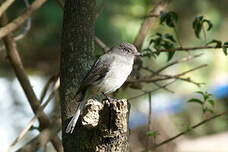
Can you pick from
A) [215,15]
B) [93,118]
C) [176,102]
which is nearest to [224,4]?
[215,15]

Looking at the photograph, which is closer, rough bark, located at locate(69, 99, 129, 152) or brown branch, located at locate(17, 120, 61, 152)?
rough bark, located at locate(69, 99, 129, 152)

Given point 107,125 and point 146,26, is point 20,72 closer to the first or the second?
point 146,26

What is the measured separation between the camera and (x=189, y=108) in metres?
11.7

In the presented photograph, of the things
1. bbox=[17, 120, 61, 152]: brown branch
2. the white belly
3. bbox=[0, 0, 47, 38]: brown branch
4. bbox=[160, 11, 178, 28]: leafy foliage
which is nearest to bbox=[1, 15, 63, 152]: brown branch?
bbox=[17, 120, 61, 152]: brown branch

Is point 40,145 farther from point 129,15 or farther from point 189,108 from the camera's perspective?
point 189,108

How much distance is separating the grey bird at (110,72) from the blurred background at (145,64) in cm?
51

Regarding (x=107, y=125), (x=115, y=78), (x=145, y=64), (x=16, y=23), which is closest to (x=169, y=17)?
(x=115, y=78)

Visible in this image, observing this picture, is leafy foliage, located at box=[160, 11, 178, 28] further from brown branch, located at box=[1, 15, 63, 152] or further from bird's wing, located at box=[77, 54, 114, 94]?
brown branch, located at box=[1, 15, 63, 152]

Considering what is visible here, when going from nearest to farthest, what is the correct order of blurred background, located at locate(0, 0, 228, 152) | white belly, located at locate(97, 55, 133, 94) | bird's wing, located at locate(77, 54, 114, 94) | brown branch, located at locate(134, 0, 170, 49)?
bird's wing, located at locate(77, 54, 114, 94), white belly, located at locate(97, 55, 133, 94), brown branch, located at locate(134, 0, 170, 49), blurred background, located at locate(0, 0, 228, 152)

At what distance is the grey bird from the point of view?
4.35m

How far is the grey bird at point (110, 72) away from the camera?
4346mm

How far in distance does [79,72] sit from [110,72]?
0.79 meters

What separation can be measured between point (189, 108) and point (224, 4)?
9.07 ft

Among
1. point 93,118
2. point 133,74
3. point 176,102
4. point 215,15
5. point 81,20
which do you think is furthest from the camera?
point 176,102
